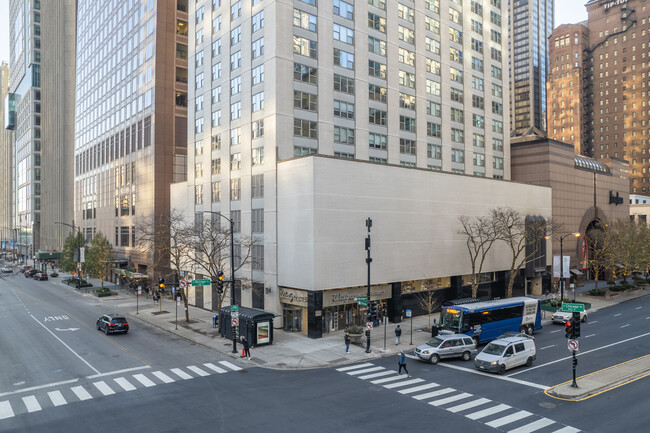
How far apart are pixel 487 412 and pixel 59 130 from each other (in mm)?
134638

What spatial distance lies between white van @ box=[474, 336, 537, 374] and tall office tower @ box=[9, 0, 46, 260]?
471 feet

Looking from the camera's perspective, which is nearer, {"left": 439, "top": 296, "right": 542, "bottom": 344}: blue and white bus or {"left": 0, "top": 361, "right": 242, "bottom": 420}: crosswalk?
{"left": 0, "top": 361, "right": 242, "bottom": 420}: crosswalk

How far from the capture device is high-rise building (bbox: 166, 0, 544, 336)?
40531mm

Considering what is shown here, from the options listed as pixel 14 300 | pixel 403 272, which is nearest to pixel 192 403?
pixel 403 272

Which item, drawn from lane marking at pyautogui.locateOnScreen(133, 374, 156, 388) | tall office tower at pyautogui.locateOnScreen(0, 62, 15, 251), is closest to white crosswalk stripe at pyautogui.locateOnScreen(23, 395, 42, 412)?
lane marking at pyautogui.locateOnScreen(133, 374, 156, 388)

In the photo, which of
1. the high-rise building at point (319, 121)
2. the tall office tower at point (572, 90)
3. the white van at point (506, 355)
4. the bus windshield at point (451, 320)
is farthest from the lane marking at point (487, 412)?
the tall office tower at point (572, 90)

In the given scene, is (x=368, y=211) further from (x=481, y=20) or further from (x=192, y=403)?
(x=481, y=20)

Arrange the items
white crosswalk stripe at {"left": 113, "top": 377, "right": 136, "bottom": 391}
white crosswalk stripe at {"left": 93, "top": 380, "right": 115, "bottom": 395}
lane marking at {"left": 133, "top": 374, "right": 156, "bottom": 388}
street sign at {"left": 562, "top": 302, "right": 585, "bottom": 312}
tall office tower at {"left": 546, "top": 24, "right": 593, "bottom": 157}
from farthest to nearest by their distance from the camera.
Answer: tall office tower at {"left": 546, "top": 24, "right": 593, "bottom": 157} → street sign at {"left": 562, "top": 302, "right": 585, "bottom": 312} → lane marking at {"left": 133, "top": 374, "right": 156, "bottom": 388} → white crosswalk stripe at {"left": 113, "top": 377, "right": 136, "bottom": 391} → white crosswalk stripe at {"left": 93, "top": 380, "right": 115, "bottom": 395}

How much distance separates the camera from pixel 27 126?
143 m

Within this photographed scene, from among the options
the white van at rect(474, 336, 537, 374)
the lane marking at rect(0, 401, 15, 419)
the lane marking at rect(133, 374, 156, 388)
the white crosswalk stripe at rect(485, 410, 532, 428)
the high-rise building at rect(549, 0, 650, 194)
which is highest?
the high-rise building at rect(549, 0, 650, 194)

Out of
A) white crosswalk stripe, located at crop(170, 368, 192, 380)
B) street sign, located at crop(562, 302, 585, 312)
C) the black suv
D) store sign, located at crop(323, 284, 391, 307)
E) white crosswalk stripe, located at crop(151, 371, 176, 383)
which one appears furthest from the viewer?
store sign, located at crop(323, 284, 391, 307)

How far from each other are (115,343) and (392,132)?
35202 mm

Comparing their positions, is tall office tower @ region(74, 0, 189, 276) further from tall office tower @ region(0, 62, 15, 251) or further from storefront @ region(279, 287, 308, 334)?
tall office tower @ region(0, 62, 15, 251)

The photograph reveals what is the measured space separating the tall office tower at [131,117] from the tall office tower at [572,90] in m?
128
